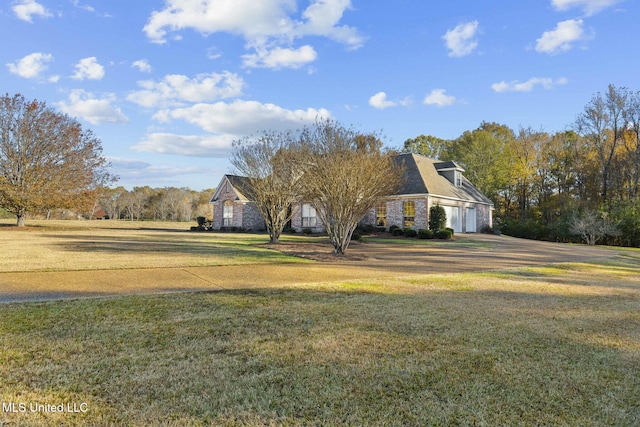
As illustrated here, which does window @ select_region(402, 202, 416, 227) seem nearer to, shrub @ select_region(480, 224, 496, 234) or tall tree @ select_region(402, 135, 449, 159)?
shrub @ select_region(480, 224, 496, 234)

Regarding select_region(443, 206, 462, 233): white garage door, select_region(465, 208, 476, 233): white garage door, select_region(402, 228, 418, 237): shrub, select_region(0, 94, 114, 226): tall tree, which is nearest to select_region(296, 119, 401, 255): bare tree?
select_region(402, 228, 418, 237): shrub

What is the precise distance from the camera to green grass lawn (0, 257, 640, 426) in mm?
2773

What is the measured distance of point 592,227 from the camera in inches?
960

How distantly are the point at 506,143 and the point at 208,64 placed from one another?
33.7 meters

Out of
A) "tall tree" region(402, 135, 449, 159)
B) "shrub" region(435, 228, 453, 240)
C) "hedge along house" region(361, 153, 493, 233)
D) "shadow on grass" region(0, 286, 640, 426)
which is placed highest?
"tall tree" region(402, 135, 449, 159)

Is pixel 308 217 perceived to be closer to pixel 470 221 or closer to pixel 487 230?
pixel 470 221

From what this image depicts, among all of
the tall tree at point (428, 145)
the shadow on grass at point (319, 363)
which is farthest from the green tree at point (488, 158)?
the shadow on grass at point (319, 363)

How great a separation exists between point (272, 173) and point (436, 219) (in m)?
11.3

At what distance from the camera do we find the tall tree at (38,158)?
25.6m

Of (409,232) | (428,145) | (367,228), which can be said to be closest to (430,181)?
(409,232)

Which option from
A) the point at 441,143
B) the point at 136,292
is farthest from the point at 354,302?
the point at 441,143

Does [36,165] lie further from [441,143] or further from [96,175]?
[441,143]

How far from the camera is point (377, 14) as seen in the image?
13.5 m

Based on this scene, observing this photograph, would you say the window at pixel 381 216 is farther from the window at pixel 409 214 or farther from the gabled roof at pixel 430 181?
the gabled roof at pixel 430 181
